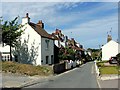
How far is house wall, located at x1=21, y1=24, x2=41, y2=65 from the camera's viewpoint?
50094 millimetres

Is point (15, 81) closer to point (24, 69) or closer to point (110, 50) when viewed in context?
point (24, 69)

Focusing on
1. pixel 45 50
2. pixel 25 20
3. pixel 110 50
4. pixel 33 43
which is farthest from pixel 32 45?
pixel 110 50

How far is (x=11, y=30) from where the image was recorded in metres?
43.8

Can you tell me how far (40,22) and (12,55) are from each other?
36.4 ft

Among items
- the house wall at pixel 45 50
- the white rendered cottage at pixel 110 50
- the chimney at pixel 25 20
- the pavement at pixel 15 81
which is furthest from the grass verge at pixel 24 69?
the white rendered cottage at pixel 110 50

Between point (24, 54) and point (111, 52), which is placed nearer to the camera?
point (24, 54)

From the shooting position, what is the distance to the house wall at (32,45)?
5009 centimetres

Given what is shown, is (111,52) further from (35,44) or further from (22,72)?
(22,72)

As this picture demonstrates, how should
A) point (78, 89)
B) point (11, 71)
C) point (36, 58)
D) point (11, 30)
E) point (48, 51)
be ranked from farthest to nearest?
point (48, 51) → point (36, 58) → point (11, 30) → point (11, 71) → point (78, 89)

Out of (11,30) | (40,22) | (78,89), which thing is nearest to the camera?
(78,89)

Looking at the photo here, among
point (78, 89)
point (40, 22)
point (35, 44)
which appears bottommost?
point (78, 89)

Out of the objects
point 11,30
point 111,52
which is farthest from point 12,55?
point 111,52

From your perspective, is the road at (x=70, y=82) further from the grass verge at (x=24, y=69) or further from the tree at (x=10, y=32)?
the tree at (x=10, y=32)

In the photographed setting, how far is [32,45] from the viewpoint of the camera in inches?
2004
